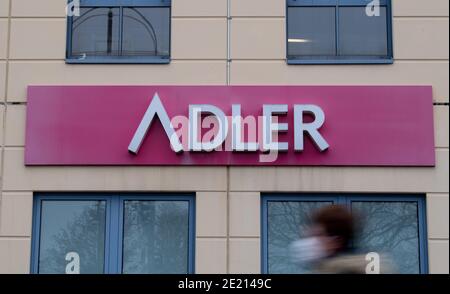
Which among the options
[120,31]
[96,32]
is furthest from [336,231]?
[96,32]

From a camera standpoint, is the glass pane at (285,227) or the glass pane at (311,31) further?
the glass pane at (311,31)

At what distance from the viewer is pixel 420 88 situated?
902 centimetres

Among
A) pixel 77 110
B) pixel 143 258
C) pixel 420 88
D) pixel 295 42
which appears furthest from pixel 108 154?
pixel 420 88

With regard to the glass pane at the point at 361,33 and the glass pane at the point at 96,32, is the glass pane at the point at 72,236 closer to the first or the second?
the glass pane at the point at 96,32

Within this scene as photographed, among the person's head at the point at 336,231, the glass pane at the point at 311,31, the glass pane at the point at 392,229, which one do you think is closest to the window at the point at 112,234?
the glass pane at the point at 392,229

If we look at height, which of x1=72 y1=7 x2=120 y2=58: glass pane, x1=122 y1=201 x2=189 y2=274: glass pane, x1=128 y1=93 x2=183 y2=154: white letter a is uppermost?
x1=72 y1=7 x2=120 y2=58: glass pane

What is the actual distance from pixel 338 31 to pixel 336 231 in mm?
3774

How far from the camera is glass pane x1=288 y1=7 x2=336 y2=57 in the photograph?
9.33 metres

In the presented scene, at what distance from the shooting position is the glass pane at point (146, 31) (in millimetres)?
9367

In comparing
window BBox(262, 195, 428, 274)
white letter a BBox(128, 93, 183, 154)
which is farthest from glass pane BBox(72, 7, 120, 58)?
window BBox(262, 195, 428, 274)

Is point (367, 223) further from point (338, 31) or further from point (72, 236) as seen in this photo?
point (72, 236)

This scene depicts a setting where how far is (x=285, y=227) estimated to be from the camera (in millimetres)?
8930

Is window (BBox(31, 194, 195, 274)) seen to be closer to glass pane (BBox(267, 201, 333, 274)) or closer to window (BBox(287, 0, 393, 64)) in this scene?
glass pane (BBox(267, 201, 333, 274))

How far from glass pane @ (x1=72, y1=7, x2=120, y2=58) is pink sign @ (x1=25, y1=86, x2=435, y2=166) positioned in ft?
1.95
